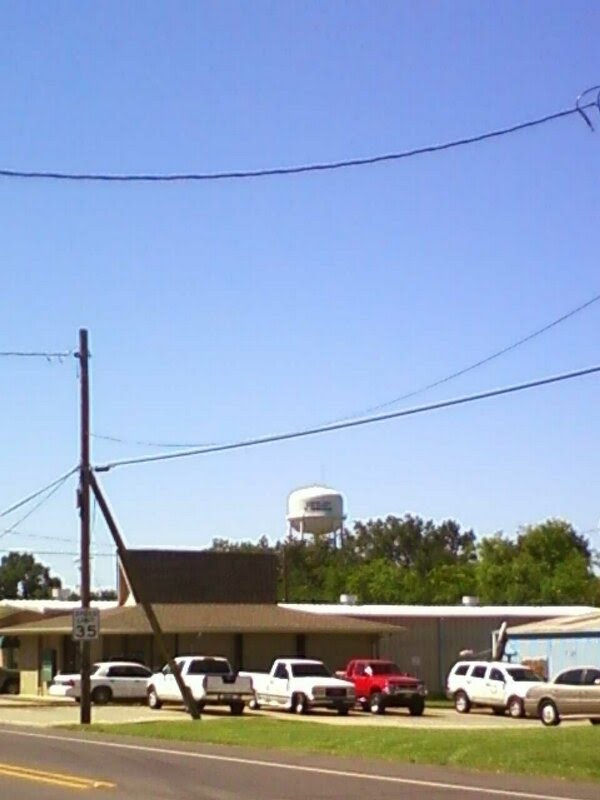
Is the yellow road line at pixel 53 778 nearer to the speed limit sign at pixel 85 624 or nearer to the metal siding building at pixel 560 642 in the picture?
the speed limit sign at pixel 85 624

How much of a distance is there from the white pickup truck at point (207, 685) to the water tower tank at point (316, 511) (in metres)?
39.7

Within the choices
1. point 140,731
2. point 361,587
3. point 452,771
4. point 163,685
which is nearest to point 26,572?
point 361,587

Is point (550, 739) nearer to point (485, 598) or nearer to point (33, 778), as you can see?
point (33, 778)

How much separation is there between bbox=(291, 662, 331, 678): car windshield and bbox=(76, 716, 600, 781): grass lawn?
14629 mm

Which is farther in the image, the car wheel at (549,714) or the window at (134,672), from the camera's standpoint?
the window at (134,672)

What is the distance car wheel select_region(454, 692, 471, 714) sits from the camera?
164 ft

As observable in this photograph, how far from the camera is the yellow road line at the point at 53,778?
20.6 m

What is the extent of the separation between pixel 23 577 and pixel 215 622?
12139cm

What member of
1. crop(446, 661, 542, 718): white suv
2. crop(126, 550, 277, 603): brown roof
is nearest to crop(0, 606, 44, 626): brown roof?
crop(126, 550, 277, 603): brown roof

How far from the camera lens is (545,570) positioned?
382 feet

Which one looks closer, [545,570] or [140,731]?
[140,731]

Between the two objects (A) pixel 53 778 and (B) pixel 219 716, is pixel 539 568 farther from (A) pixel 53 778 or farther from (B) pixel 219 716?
(A) pixel 53 778

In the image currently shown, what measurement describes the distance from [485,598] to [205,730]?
260 ft

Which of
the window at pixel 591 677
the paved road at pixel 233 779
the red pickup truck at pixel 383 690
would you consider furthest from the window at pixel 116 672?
the paved road at pixel 233 779
